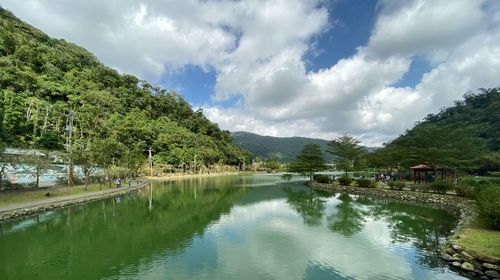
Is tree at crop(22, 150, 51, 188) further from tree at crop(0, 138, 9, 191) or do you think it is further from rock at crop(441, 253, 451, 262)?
rock at crop(441, 253, 451, 262)

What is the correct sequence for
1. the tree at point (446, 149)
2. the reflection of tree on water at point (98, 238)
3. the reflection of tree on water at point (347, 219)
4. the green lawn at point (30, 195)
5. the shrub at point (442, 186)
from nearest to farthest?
the reflection of tree on water at point (98, 238) → the reflection of tree on water at point (347, 219) → the green lawn at point (30, 195) → the shrub at point (442, 186) → the tree at point (446, 149)

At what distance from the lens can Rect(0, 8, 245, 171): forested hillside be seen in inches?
1838

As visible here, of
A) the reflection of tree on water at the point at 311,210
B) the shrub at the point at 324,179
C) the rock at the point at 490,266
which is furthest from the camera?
the shrub at the point at 324,179

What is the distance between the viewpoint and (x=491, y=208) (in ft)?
39.8

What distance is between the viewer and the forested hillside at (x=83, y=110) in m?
46.7

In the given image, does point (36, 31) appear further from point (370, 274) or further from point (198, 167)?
point (370, 274)

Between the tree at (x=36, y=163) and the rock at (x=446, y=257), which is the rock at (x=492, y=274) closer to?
the rock at (x=446, y=257)

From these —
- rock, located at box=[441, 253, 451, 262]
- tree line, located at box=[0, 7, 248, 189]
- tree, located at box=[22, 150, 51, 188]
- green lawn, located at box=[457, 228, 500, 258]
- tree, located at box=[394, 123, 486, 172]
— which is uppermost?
tree line, located at box=[0, 7, 248, 189]

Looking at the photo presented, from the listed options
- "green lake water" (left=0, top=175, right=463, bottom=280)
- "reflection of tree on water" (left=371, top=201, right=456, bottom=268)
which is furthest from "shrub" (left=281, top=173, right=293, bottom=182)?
"green lake water" (left=0, top=175, right=463, bottom=280)

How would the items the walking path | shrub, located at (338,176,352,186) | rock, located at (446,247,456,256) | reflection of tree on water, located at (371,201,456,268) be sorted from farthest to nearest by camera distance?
1. shrub, located at (338,176,352,186)
2. the walking path
3. reflection of tree on water, located at (371,201,456,268)
4. rock, located at (446,247,456,256)

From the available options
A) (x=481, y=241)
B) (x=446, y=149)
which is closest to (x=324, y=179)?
(x=446, y=149)

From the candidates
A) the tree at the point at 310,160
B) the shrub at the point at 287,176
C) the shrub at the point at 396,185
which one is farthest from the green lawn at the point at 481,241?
the shrub at the point at 287,176

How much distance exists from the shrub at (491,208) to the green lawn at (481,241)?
0.44 m

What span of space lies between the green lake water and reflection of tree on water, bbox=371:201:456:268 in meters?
Result: 0.05
